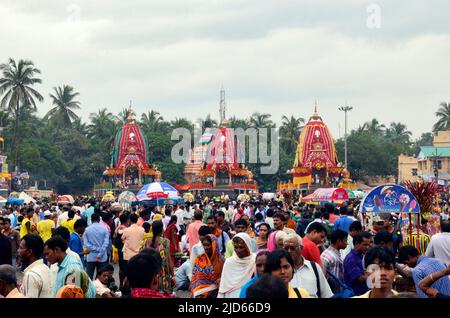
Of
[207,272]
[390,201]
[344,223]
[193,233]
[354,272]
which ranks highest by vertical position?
[390,201]

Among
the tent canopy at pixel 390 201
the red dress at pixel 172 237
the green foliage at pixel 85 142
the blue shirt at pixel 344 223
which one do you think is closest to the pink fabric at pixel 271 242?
the blue shirt at pixel 344 223

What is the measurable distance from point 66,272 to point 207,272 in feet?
8.24

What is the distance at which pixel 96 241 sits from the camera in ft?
41.8

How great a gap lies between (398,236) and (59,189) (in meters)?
70.7

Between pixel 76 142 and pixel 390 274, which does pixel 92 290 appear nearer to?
pixel 390 274

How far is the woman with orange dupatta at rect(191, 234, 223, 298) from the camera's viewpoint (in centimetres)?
904

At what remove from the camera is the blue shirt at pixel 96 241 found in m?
12.6

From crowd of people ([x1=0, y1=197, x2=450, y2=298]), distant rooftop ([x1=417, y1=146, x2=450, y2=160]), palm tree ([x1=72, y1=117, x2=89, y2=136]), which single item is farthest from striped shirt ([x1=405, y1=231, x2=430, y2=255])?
palm tree ([x1=72, y1=117, x2=89, y2=136])

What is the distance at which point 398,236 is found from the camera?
12.4 metres

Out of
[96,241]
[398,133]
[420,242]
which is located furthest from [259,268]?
[398,133]

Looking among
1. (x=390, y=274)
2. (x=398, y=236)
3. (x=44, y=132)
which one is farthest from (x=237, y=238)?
(x=44, y=132)

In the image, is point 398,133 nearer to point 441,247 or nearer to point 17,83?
point 17,83

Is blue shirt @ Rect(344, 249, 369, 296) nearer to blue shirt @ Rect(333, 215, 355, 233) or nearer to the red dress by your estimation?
blue shirt @ Rect(333, 215, 355, 233)

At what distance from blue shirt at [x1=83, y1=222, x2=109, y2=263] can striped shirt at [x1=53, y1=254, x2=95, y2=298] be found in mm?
5517
